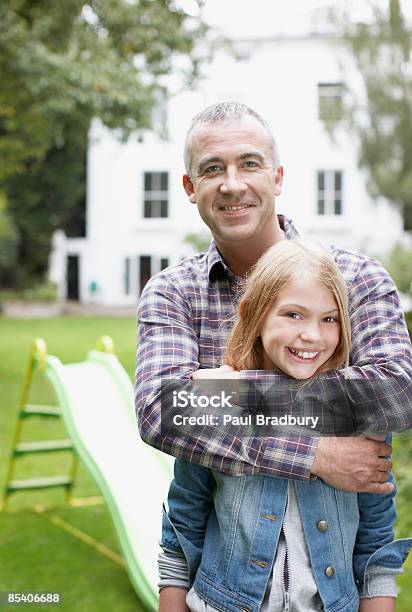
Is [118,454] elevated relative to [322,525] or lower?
lower

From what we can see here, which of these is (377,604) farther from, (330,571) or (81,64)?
(81,64)

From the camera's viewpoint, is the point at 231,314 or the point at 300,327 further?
the point at 231,314

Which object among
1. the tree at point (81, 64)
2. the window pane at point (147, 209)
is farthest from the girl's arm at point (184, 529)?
the window pane at point (147, 209)

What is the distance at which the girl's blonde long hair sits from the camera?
1.49 m

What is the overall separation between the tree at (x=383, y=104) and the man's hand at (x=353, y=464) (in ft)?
48.4

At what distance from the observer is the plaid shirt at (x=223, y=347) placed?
1468 mm

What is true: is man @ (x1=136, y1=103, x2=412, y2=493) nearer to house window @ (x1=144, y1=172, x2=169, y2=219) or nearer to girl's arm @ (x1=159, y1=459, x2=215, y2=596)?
girl's arm @ (x1=159, y1=459, x2=215, y2=596)

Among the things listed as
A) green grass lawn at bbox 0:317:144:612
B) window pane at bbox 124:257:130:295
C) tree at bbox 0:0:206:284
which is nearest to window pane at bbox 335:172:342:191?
window pane at bbox 124:257:130:295

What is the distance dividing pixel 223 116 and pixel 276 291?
478 mm

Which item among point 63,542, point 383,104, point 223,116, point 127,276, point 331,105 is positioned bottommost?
point 63,542

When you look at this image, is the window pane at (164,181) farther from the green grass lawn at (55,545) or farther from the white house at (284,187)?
the green grass lawn at (55,545)

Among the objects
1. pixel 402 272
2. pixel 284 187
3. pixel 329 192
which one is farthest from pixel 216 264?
pixel 329 192

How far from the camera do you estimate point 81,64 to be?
812 cm

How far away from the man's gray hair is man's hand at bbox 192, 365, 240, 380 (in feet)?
1.68
